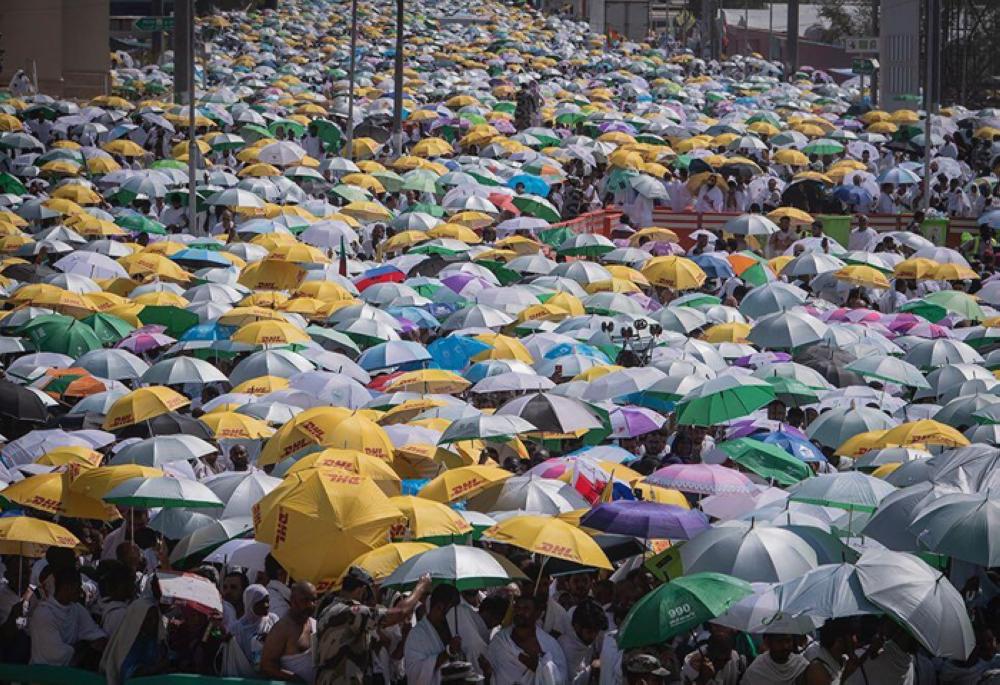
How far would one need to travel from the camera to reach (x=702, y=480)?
12555 millimetres

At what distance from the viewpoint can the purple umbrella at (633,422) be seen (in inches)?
608

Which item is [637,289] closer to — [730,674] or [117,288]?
[117,288]

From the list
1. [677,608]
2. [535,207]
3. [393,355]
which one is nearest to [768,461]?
[677,608]

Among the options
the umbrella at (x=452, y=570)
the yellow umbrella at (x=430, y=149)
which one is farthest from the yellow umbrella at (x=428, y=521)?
the yellow umbrella at (x=430, y=149)

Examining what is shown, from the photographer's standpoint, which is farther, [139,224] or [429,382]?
[139,224]

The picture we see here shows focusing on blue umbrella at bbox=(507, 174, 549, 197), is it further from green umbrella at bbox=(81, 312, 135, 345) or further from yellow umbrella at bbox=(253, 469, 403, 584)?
yellow umbrella at bbox=(253, 469, 403, 584)

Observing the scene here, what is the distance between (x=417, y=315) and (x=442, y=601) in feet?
32.1

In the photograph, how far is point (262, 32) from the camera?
71.2m

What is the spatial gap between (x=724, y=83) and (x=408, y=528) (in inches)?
1811

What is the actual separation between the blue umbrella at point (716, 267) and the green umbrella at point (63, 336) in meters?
7.81

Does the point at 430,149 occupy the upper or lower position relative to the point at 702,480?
upper

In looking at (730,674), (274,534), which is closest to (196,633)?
(274,534)

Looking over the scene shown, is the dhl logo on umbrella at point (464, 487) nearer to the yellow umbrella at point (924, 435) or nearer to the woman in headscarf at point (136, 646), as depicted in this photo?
the woman in headscarf at point (136, 646)

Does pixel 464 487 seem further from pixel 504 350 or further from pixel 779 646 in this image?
pixel 504 350
